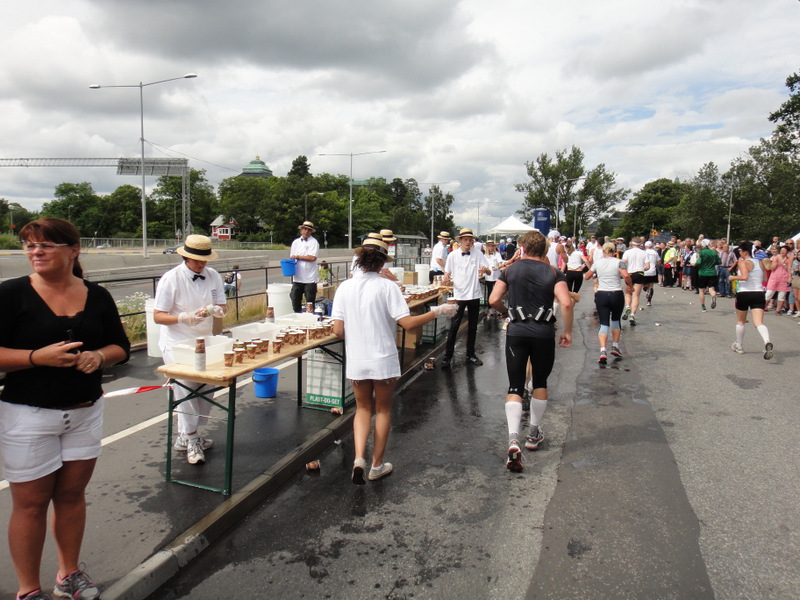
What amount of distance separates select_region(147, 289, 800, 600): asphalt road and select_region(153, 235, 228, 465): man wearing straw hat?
1001 mm

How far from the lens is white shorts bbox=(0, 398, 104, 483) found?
2.47 metres

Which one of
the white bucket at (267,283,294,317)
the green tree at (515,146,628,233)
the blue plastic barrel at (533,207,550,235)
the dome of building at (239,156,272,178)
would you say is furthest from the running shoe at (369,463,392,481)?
the dome of building at (239,156,272,178)

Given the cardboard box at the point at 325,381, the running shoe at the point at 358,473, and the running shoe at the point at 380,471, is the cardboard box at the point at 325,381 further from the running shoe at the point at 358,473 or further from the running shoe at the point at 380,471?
the running shoe at the point at 358,473

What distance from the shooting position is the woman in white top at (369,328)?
4098 millimetres

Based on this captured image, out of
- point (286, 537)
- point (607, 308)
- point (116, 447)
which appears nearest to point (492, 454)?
point (286, 537)

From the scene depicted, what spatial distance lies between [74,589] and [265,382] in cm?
351

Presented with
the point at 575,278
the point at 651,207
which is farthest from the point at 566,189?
the point at 575,278

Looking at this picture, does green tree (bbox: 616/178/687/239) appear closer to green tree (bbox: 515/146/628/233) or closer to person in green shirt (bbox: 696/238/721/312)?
green tree (bbox: 515/146/628/233)

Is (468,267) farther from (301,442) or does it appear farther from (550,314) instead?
(301,442)

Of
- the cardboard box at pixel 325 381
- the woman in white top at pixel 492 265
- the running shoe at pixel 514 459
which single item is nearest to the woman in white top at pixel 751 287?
the woman in white top at pixel 492 265

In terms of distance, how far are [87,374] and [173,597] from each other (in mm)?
1363

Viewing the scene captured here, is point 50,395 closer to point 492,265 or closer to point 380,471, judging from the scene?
point 380,471

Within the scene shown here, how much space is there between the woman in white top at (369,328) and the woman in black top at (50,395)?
5.92 ft

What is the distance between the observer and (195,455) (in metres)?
4.38
